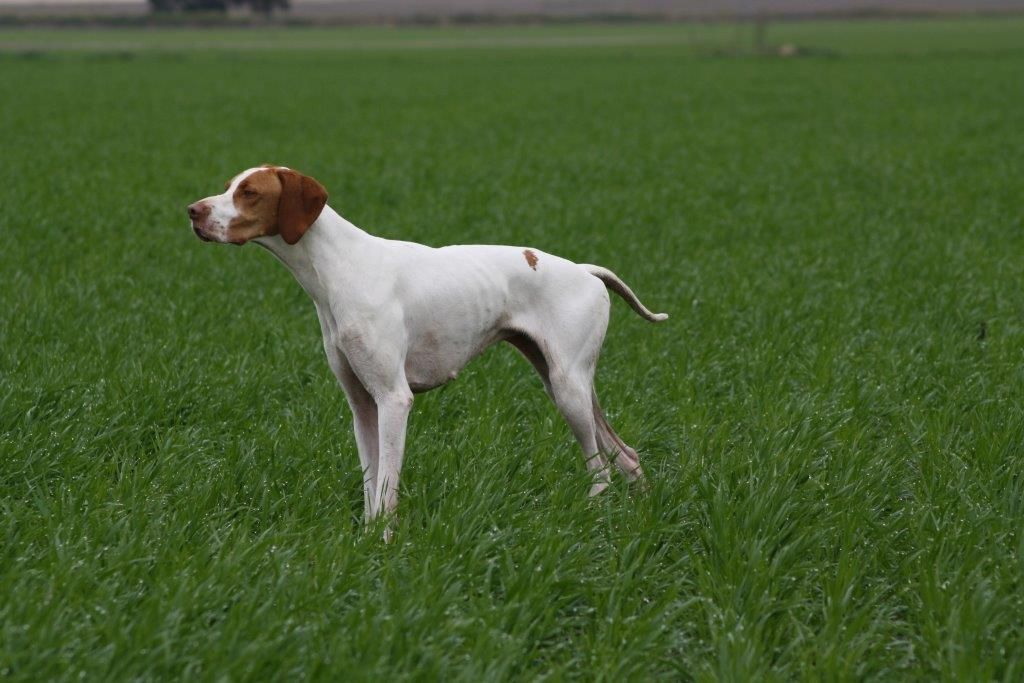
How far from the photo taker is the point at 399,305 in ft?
12.3

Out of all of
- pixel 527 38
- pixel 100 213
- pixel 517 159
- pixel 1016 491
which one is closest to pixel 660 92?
pixel 517 159

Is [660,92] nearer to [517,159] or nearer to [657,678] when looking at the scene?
[517,159]

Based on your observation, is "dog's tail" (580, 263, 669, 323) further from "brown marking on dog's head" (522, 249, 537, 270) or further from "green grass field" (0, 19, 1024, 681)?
"green grass field" (0, 19, 1024, 681)

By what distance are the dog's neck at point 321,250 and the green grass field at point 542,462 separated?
2.71ft

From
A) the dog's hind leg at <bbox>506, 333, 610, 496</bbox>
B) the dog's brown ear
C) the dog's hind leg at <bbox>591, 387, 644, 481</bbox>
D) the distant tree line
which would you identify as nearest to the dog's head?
the dog's brown ear

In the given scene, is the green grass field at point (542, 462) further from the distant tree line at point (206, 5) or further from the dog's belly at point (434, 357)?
the distant tree line at point (206, 5)

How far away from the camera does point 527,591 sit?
11.3 feet

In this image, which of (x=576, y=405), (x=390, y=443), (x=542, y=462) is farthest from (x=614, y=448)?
(x=390, y=443)

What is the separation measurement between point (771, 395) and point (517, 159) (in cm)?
1182

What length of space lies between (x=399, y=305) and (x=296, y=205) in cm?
47

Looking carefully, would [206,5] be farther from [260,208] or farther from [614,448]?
[260,208]

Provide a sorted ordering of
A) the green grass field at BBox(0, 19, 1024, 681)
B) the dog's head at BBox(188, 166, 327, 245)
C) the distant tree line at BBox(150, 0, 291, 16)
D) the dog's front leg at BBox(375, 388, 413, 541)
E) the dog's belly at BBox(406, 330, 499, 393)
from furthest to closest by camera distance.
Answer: the distant tree line at BBox(150, 0, 291, 16) → the dog's belly at BBox(406, 330, 499, 393) → the dog's front leg at BBox(375, 388, 413, 541) → the dog's head at BBox(188, 166, 327, 245) → the green grass field at BBox(0, 19, 1024, 681)

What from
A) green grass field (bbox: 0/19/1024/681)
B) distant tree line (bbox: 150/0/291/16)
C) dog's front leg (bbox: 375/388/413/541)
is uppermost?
dog's front leg (bbox: 375/388/413/541)

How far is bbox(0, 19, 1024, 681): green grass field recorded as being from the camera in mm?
3152
